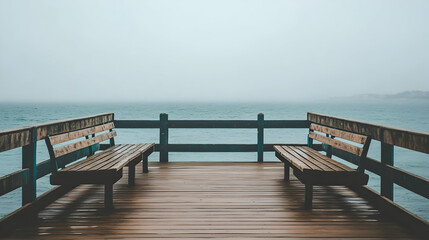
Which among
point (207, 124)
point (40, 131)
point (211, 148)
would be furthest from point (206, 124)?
point (40, 131)

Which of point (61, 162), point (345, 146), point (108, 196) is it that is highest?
point (345, 146)

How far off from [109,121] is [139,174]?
1.35 meters

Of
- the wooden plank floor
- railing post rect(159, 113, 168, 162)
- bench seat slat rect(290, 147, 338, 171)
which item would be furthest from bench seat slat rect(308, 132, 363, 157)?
railing post rect(159, 113, 168, 162)

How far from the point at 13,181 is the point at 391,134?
11.7 ft

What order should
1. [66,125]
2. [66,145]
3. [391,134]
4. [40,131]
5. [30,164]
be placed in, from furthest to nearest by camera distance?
[66,125]
[66,145]
[40,131]
[30,164]
[391,134]

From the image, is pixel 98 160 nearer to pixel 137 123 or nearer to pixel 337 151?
pixel 137 123

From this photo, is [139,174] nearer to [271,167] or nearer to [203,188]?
[203,188]

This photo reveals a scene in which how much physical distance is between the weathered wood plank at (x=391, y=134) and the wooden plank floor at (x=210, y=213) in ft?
2.48

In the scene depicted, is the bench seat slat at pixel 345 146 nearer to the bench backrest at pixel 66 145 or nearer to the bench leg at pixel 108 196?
the bench leg at pixel 108 196

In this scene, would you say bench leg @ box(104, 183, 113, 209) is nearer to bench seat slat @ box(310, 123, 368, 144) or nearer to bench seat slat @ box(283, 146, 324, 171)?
bench seat slat @ box(283, 146, 324, 171)

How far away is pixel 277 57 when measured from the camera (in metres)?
130

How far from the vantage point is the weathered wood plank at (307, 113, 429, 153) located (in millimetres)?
2729

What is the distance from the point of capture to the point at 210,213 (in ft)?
11.2

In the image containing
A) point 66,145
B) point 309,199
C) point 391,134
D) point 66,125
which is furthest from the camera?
point 66,125
